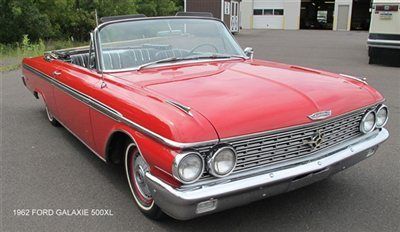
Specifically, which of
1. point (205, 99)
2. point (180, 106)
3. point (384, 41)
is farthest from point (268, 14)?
point (180, 106)

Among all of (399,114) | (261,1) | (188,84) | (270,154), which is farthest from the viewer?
(261,1)

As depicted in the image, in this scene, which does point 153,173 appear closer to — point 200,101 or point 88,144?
point 200,101

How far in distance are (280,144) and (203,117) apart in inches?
23.9

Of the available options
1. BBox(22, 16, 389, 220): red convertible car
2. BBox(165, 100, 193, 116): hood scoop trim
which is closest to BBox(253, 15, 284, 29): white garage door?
BBox(22, 16, 389, 220): red convertible car

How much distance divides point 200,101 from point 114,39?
159 cm

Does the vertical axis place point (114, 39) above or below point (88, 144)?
above

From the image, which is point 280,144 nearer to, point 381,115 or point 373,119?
point 373,119

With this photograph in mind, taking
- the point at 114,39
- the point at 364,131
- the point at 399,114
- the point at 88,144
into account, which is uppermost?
the point at 114,39

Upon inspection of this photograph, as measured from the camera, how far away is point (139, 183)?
3428 mm

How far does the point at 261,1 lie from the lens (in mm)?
43469

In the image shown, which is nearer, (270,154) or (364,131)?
(270,154)

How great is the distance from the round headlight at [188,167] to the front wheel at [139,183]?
24.0 inches

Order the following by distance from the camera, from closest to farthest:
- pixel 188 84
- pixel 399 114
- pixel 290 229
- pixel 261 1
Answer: pixel 290 229 → pixel 188 84 → pixel 399 114 → pixel 261 1

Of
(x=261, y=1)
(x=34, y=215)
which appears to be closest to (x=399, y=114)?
(x=34, y=215)
